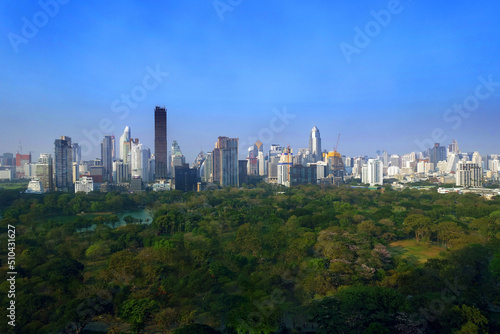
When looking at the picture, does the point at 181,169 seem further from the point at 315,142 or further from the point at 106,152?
the point at 315,142

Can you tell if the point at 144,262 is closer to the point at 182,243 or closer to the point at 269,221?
the point at 182,243

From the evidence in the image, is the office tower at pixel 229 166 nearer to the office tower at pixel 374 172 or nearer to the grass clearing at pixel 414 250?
the office tower at pixel 374 172

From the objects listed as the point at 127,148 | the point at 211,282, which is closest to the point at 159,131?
the point at 127,148

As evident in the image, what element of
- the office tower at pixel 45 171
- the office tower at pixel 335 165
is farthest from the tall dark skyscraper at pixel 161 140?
the office tower at pixel 335 165

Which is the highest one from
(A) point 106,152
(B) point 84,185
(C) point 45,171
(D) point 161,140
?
(D) point 161,140

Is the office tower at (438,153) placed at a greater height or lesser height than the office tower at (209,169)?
greater

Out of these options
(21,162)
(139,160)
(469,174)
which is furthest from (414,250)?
(21,162)

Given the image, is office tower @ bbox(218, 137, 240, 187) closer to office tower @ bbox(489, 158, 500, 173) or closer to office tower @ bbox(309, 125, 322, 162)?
office tower @ bbox(309, 125, 322, 162)
